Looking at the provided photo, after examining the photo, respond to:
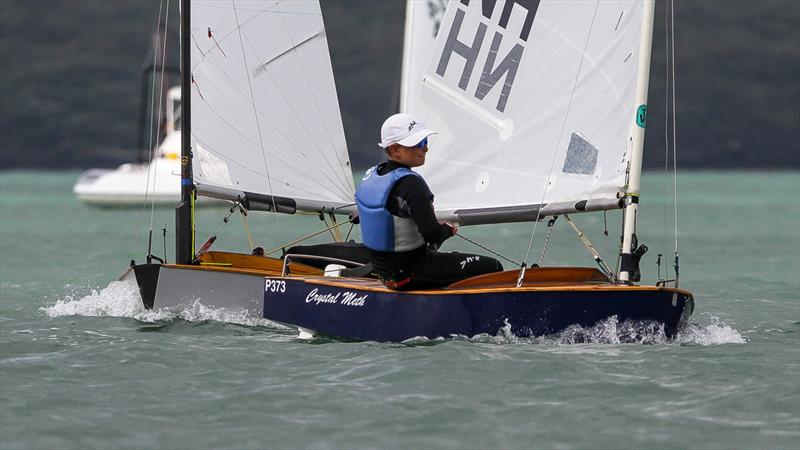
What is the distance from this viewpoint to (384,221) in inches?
306

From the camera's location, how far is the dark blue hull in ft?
24.6

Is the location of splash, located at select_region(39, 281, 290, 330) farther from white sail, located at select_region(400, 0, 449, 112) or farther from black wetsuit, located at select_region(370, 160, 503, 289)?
white sail, located at select_region(400, 0, 449, 112)

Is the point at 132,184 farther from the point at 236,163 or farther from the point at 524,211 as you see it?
the point at 524,211

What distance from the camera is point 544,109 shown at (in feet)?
28.6

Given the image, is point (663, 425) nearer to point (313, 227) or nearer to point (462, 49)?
point (462, 49)

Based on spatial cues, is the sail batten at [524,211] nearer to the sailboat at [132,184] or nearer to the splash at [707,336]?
the splash at [707,336]

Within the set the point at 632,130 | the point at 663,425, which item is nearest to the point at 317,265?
the point at 632,130

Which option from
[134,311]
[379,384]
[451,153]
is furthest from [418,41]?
[379,384]

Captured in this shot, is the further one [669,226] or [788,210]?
[788,210]

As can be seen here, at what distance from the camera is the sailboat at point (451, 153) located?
7707mm

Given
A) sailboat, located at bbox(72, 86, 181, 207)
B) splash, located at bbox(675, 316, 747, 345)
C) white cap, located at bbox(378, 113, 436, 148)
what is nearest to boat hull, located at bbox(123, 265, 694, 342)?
splash, located at bbox(675, 316, 747, 345)

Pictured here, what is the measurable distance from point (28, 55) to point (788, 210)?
2110 inches

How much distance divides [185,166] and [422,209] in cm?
301

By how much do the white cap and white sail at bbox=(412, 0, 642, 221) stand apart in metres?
1.17
